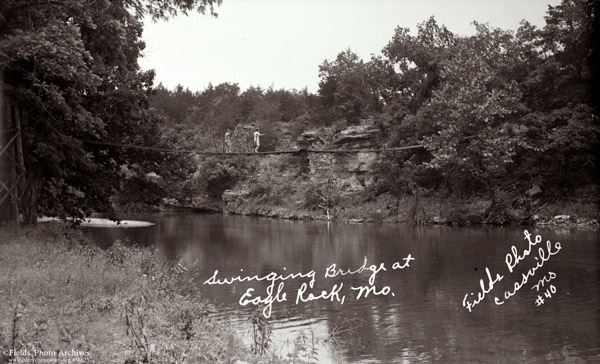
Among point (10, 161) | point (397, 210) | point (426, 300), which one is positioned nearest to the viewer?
point (426, 300)

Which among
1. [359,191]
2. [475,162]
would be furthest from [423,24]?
[475,162]

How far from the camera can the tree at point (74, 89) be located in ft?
53.0

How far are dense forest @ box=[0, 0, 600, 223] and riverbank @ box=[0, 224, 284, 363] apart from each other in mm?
5575

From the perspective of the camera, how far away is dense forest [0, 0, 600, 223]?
18.2 metres

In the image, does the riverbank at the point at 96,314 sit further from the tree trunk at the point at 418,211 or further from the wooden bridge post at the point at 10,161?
the tree trunk at the point at 418,211

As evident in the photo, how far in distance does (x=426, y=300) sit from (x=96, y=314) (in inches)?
373

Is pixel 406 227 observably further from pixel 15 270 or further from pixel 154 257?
pixel 15 270

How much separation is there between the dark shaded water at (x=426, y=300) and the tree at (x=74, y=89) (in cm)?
511

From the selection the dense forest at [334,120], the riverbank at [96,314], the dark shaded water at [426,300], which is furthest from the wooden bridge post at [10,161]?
the dark shaded water at [426,300]

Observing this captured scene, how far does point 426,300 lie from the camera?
15.9 meters

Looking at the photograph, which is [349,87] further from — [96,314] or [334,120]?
[96,314]

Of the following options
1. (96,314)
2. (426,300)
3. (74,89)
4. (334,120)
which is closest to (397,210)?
(334,120)

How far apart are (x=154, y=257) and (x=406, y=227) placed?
27.5 metres

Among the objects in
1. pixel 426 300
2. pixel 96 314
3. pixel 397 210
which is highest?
pixel 397 210
